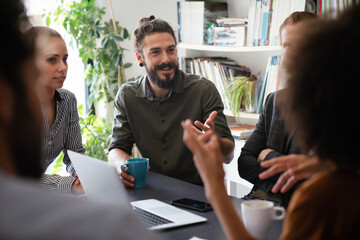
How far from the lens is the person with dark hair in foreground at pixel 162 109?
7.83ft

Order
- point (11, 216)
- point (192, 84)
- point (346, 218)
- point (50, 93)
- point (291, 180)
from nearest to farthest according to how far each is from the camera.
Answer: point (11, 216) → point (346, 218) → point (291, 180) → point (50, 93) → point (192, 84)

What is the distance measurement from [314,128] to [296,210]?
0.17 meters

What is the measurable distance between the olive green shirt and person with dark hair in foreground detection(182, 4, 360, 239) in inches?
56.1

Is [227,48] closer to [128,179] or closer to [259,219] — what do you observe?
[128,179]

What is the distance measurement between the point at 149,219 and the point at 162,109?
41.4 inches

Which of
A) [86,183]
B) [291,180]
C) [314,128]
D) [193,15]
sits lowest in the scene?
[86,183]

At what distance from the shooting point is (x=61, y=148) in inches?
91.9

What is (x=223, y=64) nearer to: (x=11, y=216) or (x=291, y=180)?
(x=291, y=180)

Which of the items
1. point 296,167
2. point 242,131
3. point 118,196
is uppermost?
point 296,167

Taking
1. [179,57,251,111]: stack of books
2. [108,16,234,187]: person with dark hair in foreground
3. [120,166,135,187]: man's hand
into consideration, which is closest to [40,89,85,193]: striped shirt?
[108,16,234,187]: person with dark hair in foreground

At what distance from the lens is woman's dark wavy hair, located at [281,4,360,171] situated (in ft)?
2.79

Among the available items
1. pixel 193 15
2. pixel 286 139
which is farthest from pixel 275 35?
pixel 286 139

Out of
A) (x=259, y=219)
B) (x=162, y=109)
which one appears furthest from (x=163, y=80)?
(x=259, y=219)

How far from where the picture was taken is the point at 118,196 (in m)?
1.41
